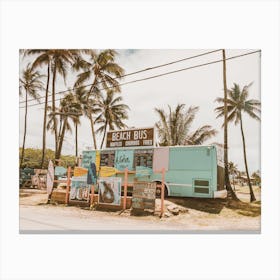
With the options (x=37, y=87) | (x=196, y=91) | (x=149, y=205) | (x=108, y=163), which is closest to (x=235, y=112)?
(x=196, y=91)

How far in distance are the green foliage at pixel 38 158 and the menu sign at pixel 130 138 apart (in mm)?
1012

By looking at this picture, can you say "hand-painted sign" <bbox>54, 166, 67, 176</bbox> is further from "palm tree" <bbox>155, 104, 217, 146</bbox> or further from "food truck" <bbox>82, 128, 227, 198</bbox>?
"palm tree" <bbox>155, 104, 217, 146</bbox>

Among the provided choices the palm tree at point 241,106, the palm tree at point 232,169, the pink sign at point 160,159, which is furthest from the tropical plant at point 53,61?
the palm tree at point 232,169

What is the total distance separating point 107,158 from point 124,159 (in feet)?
1.36

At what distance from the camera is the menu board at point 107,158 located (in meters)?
7.25

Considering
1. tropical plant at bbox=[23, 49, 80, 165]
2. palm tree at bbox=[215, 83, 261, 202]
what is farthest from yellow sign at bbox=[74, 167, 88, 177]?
palm tree at bbox=[215, 83, 261, 202]

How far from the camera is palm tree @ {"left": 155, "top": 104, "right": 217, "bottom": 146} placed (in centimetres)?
682

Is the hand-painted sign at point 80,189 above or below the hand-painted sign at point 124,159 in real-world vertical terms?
below

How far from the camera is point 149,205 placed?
6.54 m

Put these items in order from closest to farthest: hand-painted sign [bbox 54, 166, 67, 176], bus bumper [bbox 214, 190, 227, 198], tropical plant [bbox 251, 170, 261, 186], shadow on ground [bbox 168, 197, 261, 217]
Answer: tropical plant [bbox 251, 170, 261, 186] → shadow on ground [bbox 168, 197, 261, 217] → bus bumper [bbox 214, 190, 227, 198] → hand-painted sign [bbox 54, 166, 67, 176]

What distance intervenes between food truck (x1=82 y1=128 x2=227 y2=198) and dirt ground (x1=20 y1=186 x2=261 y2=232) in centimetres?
29

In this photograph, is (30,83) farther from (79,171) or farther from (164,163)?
(164,163)

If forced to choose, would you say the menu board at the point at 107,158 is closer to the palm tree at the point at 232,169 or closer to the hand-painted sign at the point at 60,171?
the hand-painted sign at the point at 60,171
